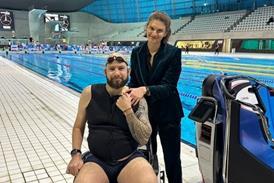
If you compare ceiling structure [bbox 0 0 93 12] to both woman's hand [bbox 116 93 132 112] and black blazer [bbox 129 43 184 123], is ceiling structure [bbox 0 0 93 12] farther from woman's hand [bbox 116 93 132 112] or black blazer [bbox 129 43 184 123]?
woman's hand [bbox 116 93 132 112]

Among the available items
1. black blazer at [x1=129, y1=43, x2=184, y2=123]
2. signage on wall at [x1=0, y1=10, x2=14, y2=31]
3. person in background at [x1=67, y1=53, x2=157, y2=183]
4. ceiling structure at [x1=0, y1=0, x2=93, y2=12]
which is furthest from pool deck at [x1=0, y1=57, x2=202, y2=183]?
ceiling structure at [x1=0, y1=0, x2=93, y2=12]

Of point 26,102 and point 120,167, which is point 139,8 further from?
Answer: point 120,167

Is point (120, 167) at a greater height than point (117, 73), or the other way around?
point (117, 73)

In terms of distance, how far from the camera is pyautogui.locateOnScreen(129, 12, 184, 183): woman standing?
190 centimetres

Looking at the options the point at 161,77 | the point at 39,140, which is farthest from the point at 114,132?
the point at 39,140

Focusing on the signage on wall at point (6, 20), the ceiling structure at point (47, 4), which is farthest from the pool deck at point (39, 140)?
the ceiling structure at point (47, 4)

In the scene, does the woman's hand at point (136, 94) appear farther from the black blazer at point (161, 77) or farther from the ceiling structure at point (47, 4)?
the ceiling structure at point (47, 4)

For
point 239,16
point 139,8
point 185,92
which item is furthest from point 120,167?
point 139,8

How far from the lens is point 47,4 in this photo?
141 feet

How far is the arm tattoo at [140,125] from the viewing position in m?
1.74

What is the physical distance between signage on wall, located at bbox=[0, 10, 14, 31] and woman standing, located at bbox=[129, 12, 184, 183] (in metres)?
42.8

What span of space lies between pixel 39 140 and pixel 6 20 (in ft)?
137

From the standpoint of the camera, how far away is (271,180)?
1.59 meters

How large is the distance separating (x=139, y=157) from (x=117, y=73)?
0.54m
